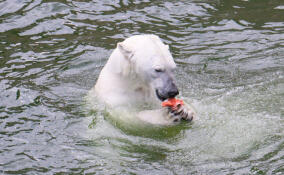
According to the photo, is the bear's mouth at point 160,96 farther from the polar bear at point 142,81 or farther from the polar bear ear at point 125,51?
the polar bear ear at point 125,51

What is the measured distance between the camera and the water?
5.94 m

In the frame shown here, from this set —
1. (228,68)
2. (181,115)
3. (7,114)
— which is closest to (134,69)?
(181,115)

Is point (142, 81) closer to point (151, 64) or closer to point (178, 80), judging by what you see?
point (151, 64)

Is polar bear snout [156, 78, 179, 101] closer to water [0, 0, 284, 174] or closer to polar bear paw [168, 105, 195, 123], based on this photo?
polar bear paw [168, 105, 195, 123]

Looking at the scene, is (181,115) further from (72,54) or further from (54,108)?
(72,54)

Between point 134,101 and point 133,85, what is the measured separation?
207 millimetres

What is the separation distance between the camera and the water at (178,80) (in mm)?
5941

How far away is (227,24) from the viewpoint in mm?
10281

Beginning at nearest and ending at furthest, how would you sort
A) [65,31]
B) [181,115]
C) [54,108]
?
[181,115] → [54,108] → [65,31]

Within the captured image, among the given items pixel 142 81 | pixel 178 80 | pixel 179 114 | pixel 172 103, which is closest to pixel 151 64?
pixel 142 81

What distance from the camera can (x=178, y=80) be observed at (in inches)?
317

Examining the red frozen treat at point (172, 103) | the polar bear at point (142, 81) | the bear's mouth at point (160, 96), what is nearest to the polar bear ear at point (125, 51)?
the polar bear at point (142, 81)

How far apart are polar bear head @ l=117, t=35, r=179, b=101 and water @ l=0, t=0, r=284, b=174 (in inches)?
24.6

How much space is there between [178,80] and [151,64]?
1.98 meters
